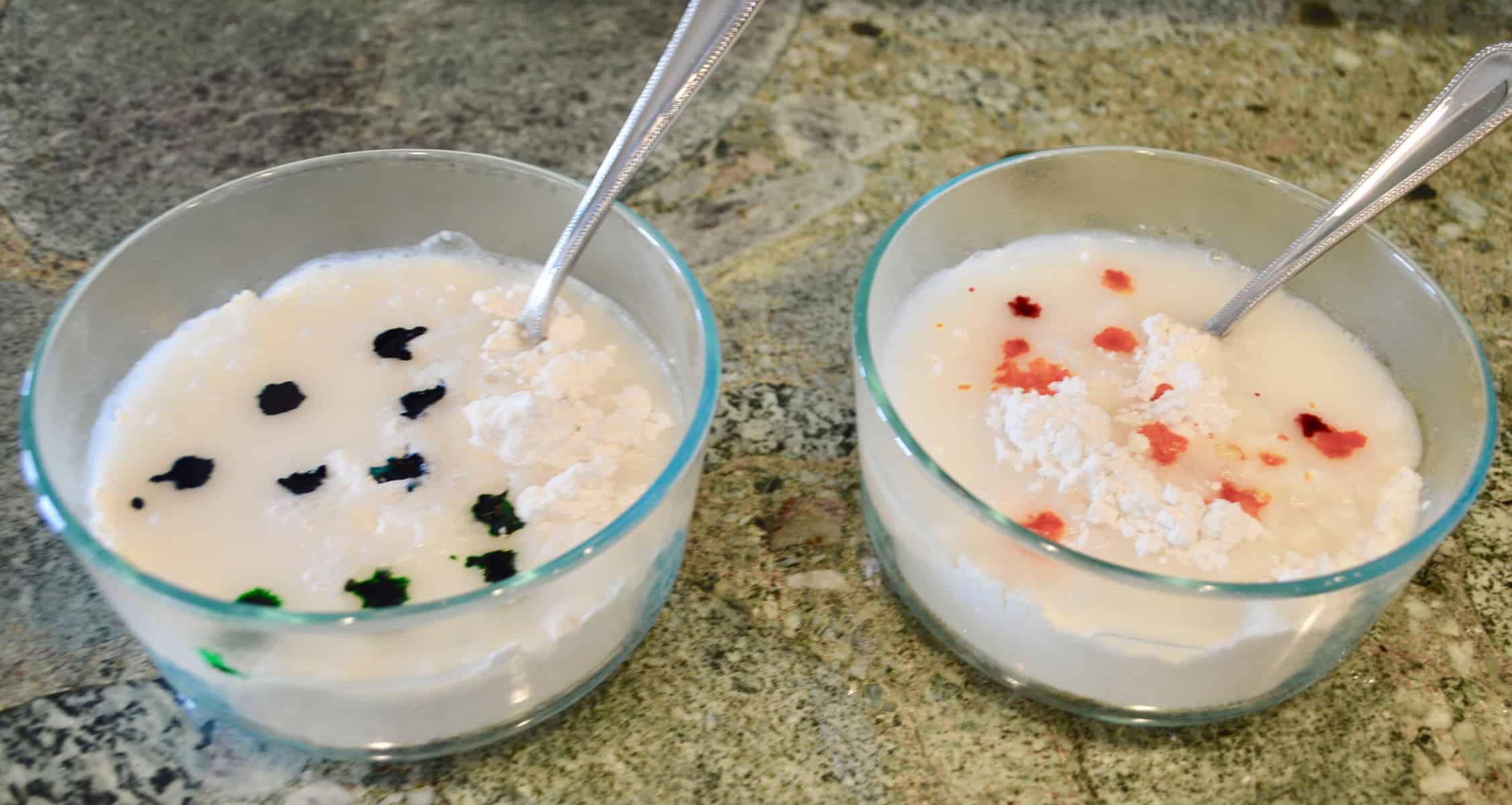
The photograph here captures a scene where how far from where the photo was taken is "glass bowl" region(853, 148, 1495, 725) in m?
1.00

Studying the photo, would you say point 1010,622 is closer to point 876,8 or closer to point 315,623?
point 315,623

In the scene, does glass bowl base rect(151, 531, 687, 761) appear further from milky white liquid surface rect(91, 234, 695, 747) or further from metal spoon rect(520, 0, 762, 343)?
metal spoon rect(520, 0, 762, 343)

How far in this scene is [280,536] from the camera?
1.07m

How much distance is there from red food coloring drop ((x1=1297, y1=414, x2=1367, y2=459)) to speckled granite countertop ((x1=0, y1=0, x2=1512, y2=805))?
0.53ft

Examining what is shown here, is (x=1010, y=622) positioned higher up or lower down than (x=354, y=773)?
higher up

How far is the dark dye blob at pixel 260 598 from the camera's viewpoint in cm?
102

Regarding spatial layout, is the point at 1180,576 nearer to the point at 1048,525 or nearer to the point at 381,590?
the point at 1048,525

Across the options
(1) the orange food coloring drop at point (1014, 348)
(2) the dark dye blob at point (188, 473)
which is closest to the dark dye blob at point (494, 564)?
(2) the dark dye blob at point (188, 473)

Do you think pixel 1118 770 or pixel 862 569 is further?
pixel 862 569

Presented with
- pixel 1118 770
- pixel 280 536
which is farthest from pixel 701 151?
pixel 1118 770

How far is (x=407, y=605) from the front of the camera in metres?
0.92

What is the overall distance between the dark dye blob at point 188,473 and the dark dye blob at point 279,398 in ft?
0.25

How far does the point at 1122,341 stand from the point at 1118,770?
0.43m

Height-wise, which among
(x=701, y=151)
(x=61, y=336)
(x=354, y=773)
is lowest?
(x=354, y=773)
